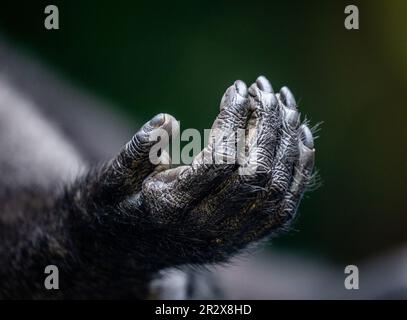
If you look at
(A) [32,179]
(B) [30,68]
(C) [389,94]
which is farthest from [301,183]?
(B) [30,68]

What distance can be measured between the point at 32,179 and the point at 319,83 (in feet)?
3.61

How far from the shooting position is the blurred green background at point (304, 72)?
2375 millimetres

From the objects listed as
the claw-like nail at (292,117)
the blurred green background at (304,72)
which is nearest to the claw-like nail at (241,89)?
the claw-like nail at (292,117)

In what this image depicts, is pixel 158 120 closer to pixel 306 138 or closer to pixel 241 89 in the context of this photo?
pixel 241 89

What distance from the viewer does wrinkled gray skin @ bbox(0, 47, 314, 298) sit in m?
1.21

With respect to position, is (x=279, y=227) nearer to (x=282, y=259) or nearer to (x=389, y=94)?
(x=389, y=94)

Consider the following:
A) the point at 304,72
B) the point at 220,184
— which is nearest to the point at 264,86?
the point at 220,184

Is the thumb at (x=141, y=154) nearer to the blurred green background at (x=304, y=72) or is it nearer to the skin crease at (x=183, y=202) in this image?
the skin crease at (x=183, y=202)

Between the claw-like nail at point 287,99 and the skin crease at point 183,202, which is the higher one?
the claw-like nail at point 287,99

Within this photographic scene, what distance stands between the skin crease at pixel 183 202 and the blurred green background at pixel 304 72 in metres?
0.91

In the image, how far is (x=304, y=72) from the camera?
95.3 inches

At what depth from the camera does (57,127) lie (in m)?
2.52

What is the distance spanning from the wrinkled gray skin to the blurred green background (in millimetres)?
883

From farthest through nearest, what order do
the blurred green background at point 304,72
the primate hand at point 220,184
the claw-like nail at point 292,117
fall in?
the blurred green background at point 304,72
the claw-like nail at point 292,117
the primate hand at point 220,184
